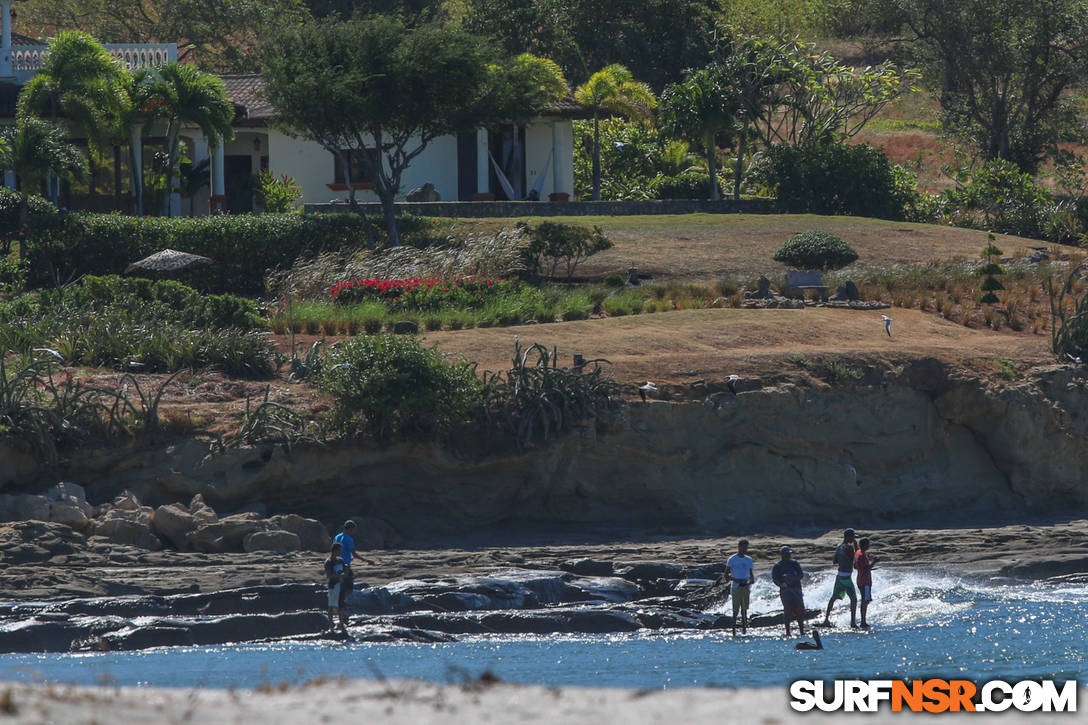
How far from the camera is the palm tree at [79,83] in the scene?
3500 cm

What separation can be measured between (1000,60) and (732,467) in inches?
1072

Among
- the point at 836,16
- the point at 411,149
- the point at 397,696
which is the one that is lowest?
the point at 397,696

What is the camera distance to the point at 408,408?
22.7 metres

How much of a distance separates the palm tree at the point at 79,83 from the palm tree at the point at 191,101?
3.73 feet

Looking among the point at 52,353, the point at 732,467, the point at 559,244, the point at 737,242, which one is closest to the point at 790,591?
the point at 732,467

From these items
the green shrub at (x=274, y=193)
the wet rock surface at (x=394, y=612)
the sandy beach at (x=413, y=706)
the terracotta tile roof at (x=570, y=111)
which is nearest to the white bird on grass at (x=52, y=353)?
the wet rock surface at (x=394, y=612)

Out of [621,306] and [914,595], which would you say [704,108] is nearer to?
[621,306]

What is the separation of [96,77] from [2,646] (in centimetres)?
2131

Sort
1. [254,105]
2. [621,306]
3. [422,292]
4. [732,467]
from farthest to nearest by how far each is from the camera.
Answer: [254,105] → [621,306] → [422,292] → [732,467]

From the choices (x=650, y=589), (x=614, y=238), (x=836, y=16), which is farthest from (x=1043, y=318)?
(x=836, y=16)

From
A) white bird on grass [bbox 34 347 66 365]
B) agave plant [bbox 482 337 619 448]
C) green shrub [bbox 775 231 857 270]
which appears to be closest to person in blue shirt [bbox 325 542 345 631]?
agave plant [bbox 482 337 619 448]

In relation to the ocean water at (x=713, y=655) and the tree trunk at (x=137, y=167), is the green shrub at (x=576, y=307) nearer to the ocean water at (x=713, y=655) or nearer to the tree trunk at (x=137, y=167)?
the ocean water at (x=713, y=655)

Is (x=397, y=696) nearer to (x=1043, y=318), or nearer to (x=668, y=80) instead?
(x=1043, y=318)

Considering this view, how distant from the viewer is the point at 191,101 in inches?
1384
